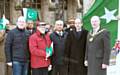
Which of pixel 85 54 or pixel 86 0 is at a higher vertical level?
pixel 86 0

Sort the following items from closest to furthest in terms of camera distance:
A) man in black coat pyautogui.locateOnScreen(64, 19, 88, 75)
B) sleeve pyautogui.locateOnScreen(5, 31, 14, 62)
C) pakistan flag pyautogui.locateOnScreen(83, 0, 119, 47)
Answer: pakistan flag pyautogui.locateOnScreen(83, 0, 119, 47), sleeve pyautogui.locateOnScreen(5, 31, 14, 62), man in black coat pyautogui.locateOnScreen(64, 19, 88, 75)

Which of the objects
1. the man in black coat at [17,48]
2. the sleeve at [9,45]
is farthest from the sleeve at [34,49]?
the sleeve at [9,45]

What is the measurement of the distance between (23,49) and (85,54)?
1182mm

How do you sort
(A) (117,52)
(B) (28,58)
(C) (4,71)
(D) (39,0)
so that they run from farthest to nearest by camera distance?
(D) (39,0)
(C) (4,71)
(B) (28,58)
(A) (117,52)

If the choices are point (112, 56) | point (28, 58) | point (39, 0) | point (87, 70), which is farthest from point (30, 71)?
point (39, 0)

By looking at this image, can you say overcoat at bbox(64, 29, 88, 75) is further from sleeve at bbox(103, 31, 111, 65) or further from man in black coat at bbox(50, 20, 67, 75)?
sleeve at bbox(103, 31, 111, 65)

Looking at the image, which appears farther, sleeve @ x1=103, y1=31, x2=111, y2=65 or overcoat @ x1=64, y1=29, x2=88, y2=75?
overcoat @ x1=64, y1=29, x2=88, y2=75

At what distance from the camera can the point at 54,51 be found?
26.3ft

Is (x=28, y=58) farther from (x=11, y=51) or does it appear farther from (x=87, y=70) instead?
(x=87, y=70)

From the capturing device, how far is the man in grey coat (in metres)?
6.99

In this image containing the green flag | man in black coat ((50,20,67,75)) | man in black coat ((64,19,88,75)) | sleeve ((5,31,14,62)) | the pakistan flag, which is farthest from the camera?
the green flag

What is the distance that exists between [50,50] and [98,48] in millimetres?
1088

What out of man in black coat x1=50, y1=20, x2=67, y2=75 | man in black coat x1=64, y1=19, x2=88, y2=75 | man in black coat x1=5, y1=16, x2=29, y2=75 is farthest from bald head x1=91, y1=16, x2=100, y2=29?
man in black coat x1=5, y1=16, x2=29, y2=75

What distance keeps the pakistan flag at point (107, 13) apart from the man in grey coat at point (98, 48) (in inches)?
16.3
